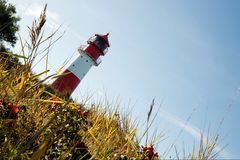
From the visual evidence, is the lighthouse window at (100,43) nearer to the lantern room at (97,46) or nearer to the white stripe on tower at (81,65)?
the lantern room at (97,46)

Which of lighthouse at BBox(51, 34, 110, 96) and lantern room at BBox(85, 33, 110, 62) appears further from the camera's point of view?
lantern room at BBox(85, 33, 110, 62)

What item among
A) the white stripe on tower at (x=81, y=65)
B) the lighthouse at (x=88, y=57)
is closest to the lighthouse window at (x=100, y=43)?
the lighthouse at (x=88, y=57)

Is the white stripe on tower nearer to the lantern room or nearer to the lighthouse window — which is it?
the lantern room

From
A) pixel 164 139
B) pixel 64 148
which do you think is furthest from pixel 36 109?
pixel 164 139

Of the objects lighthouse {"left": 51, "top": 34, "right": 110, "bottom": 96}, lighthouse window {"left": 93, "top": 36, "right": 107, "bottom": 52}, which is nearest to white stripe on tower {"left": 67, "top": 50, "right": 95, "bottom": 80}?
lighthouse {"left": 51, "top": 34, "right": 110, "bottom": 96}

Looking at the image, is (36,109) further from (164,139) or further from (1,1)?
(1,1)

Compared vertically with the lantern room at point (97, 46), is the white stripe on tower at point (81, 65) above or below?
below

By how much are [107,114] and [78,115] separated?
3.93 feet

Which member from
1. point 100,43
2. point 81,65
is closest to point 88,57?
point 81,65

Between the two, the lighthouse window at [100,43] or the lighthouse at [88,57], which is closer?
the lighthouse at [88,57]

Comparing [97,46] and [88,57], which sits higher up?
[97,46]

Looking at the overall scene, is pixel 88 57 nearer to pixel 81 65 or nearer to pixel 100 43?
pixel 81 65

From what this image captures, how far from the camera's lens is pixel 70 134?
349 cm

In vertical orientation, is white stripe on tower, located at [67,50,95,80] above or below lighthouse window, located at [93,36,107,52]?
below
